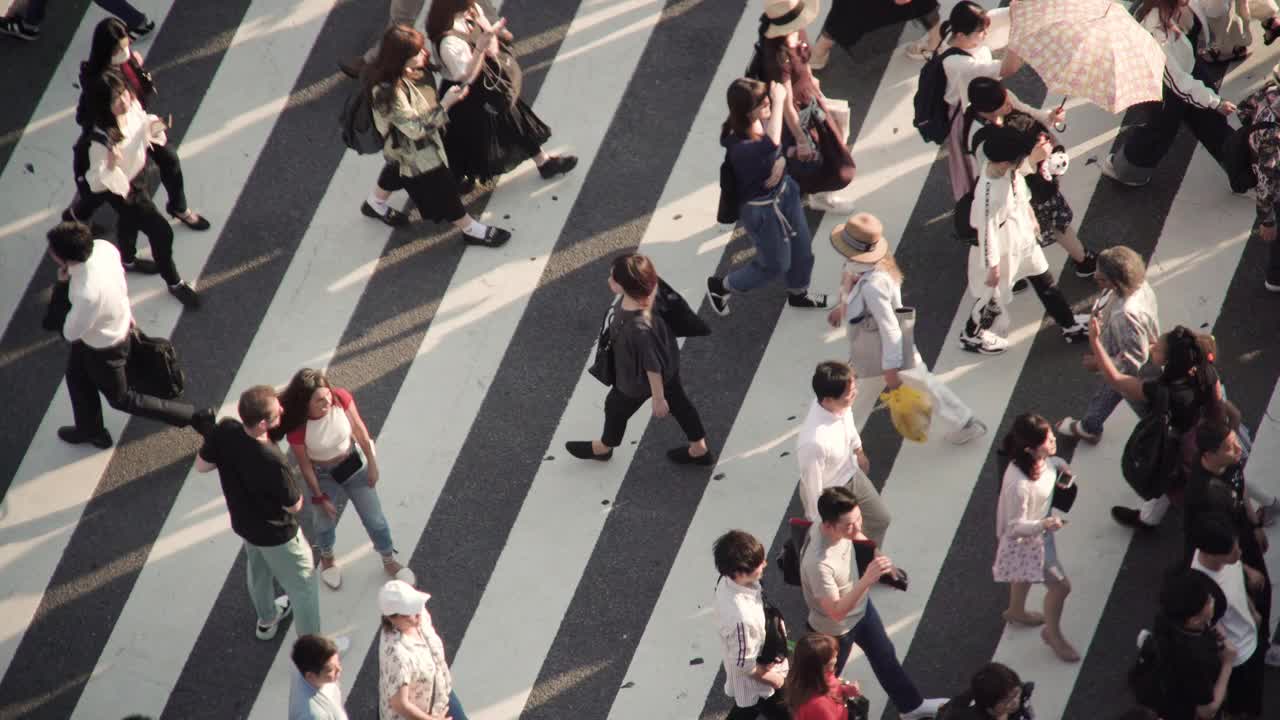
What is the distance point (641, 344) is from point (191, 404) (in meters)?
3.18

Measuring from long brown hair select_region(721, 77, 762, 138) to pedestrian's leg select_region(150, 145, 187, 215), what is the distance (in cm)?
366

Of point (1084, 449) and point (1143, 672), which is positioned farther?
point (1084, 449)

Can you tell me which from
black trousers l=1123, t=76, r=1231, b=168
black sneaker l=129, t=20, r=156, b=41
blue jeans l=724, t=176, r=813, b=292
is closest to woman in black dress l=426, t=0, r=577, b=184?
blue jeans l=724, t=176, r=813, b=292

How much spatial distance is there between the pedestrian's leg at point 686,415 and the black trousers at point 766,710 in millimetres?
1756

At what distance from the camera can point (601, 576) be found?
9.82m

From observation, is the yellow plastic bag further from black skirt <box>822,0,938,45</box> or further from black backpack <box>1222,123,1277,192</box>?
black skirt <box>822,0,938,45</box>

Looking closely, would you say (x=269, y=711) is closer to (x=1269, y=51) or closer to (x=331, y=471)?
(x=331, y=471)

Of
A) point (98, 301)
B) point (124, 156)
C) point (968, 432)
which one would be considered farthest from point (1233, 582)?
point (124, 156)

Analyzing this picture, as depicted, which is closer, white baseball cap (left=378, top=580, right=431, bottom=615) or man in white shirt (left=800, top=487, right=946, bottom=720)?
white baseball cap (left=378, top=580, right=431, bottom=615)

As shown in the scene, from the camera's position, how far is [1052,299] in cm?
1015

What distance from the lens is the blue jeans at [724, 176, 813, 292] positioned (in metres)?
9.97

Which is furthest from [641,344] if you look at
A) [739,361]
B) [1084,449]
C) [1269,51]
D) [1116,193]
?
[1269,51]

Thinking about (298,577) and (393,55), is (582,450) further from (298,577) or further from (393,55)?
(393,55)

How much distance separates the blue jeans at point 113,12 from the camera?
38.0 ft
